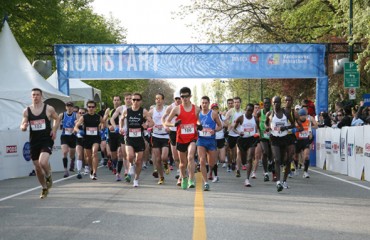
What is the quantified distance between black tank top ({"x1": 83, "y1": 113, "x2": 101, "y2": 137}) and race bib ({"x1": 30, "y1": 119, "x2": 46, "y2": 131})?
384cm

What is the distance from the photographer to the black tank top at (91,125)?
15117mm

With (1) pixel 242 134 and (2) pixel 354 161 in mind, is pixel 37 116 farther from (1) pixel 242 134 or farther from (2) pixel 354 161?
(2) pixel 354 161

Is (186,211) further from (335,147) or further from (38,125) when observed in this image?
(335,147)

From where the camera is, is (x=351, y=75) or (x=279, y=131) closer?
(x=279, y=131)

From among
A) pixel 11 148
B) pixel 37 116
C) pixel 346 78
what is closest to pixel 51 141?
pixel 37 116

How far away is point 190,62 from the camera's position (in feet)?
89.5

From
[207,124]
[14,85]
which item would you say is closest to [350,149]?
[207,124]

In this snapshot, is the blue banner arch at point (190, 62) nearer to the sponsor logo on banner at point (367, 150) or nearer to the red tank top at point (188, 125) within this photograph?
the sponsor logo on banner at point (367, 150)

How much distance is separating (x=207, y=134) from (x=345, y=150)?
18.7ft

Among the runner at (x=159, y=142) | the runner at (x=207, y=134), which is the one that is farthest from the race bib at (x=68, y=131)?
the runner at (x=207, y=134)

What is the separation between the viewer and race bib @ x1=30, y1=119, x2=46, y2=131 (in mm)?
11258

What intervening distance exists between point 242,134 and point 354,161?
329cm

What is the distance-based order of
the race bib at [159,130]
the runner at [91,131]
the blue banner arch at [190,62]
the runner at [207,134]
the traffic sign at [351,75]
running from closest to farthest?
the runner at [207,134] < the race bib at [159,130] < the runner at [91,131] < the traffic sign at [351,75] < the blue banner arch at [190,62]

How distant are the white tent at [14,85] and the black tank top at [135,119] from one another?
10247 millimetres
